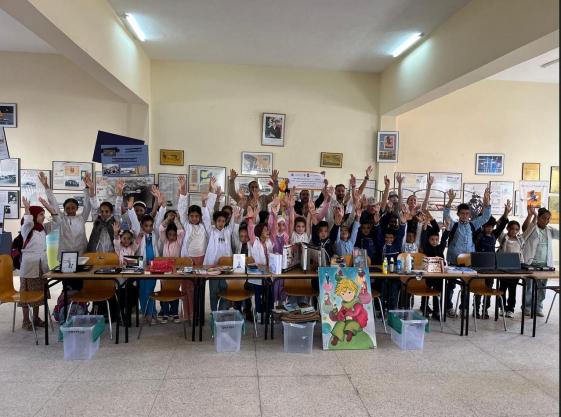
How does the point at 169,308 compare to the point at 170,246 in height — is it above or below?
below

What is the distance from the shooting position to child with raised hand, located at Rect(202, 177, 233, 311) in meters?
4.61

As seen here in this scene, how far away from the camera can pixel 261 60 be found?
6.71 meters

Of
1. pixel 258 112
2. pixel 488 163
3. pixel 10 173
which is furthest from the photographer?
pixel 488 163

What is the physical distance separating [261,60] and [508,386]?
19.1ft

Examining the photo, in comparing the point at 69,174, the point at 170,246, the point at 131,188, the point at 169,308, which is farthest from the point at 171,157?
the point at 169,308

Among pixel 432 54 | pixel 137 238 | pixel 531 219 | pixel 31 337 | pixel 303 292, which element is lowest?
pixel 31 337

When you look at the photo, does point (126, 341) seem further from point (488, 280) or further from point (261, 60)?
point (261, 60)

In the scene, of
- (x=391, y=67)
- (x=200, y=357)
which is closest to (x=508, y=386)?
(x=200, y=357)

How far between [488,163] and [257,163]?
455cm

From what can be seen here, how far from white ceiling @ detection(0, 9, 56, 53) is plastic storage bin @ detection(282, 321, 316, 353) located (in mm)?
5372

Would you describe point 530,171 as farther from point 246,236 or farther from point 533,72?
point 246,236

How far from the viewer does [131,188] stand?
6.54 metres

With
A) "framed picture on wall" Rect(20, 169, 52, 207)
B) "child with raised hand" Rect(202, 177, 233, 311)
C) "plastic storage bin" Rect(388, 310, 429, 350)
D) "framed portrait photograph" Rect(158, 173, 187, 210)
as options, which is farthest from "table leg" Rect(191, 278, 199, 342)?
"framed picture on wall" Rect(20, 169, 52, 207)

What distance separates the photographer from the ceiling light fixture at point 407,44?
561 centimetres
